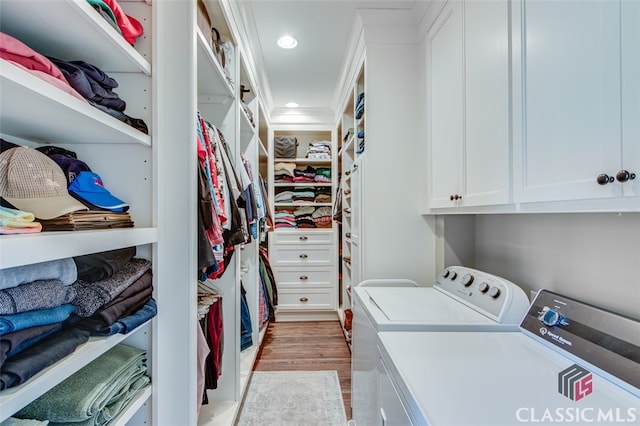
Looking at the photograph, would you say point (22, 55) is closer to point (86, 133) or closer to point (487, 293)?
point (86, 133)

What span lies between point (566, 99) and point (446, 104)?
30.0 inches

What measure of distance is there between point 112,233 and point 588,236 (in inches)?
58.8

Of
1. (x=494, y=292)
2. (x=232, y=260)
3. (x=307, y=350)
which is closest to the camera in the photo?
(x=494, y=292)

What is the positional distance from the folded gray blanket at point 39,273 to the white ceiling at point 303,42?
169 centimetres

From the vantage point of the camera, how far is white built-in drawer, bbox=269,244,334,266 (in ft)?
10.9

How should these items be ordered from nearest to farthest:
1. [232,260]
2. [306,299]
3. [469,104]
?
[469,104] → [232,260] → [306,299]

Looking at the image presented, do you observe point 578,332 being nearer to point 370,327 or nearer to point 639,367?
point 639,367

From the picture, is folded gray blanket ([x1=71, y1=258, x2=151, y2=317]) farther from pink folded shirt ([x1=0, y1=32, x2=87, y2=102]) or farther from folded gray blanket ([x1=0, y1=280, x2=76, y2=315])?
pink folded shirt ([x1=0, y1=32, x2=87, y2=102])

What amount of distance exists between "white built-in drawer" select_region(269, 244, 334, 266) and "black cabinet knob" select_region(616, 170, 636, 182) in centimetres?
279

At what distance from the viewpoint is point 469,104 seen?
4.35 feet

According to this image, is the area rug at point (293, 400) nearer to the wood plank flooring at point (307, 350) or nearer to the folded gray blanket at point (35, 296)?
the wood plank flooring at point (307, 350)

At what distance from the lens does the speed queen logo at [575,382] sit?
72 centimetres

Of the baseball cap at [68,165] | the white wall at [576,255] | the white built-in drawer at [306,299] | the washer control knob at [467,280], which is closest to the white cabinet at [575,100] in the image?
the white wall at [576,255]

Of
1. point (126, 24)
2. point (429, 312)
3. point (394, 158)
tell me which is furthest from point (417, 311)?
point (126, 24)
